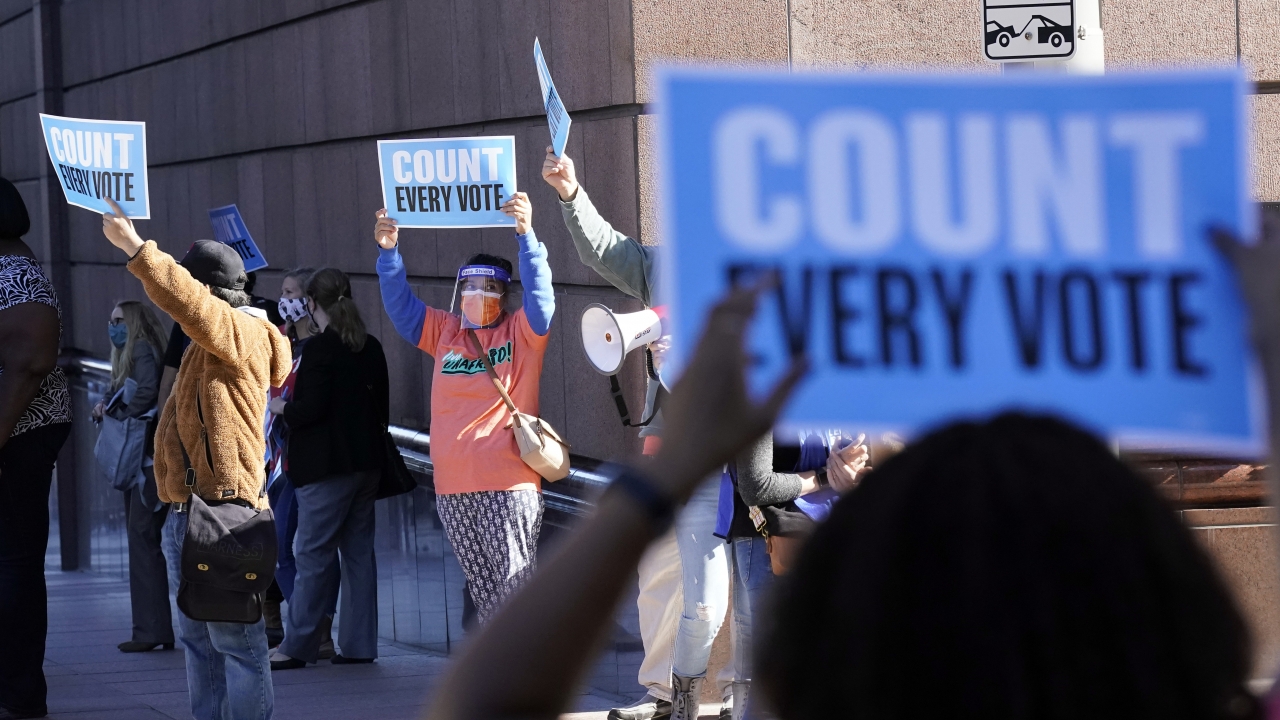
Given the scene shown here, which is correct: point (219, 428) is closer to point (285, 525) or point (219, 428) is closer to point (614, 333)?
point (614, 333)

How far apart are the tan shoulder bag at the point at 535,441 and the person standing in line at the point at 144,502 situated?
3.00 metres

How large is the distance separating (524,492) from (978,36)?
2.81 meters

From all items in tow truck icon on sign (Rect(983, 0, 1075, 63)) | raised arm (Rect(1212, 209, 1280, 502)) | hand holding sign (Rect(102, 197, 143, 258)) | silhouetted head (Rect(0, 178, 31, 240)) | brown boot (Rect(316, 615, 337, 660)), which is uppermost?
tow truck icon on sign (Rect(983, 0, 1075, 63))

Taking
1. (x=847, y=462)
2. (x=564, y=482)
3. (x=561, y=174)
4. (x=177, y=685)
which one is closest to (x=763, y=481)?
(x=847, y=462)

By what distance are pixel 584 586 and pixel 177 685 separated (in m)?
7.55

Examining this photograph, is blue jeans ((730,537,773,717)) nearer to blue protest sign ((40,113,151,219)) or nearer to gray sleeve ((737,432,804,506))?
gray sleeve ((737,432,804,506))

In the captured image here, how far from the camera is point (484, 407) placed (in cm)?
696

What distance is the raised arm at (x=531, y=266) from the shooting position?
6.57m

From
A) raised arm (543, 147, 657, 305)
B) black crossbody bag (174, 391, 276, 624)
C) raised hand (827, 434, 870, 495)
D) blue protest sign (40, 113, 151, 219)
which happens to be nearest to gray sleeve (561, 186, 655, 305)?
raised arm (543, 147, 657, 305)

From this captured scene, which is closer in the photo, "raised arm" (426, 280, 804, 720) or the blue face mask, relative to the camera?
"raised arm" (426, 280, 804, 720)

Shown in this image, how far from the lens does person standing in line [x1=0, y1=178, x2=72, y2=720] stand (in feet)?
21.2

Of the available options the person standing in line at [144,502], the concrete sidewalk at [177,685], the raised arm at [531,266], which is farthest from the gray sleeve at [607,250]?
the person standing in line at [144,502]

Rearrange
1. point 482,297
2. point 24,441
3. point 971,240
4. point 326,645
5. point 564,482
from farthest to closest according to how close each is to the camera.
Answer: point 326,645 → point 564,482 → point 482,297 → point 24,441 → point 971,240

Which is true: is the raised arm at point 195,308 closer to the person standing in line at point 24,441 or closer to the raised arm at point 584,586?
the person standing in line at point 24,441
